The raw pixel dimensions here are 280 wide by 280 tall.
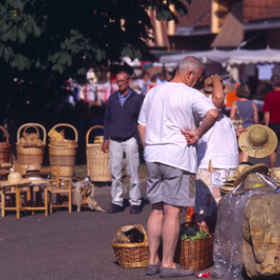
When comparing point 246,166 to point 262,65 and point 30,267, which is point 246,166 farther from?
point 262,65

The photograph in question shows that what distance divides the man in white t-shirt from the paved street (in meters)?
0.36

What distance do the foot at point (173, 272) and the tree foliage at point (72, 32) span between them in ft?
21.8

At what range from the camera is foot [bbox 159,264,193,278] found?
200 inches

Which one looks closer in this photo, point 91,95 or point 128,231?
point 128,231

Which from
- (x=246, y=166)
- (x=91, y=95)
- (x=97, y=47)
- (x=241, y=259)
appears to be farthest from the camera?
(x=91, y=95)

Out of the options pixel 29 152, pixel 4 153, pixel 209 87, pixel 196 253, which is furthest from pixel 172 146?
pixel 29 152

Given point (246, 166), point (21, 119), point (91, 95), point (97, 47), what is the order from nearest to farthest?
point (246, 166), point (97, 47), point (21, 119), point (91, 95)

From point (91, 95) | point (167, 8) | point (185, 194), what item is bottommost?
Answer: point (185, 194)

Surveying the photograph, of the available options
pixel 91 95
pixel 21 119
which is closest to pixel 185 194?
pixel 21 119

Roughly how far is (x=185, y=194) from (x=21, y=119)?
34.8 ft

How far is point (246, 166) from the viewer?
5.39 metres

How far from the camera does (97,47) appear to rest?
38.3ft

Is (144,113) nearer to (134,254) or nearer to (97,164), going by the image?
(134,254)

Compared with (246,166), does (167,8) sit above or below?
above
